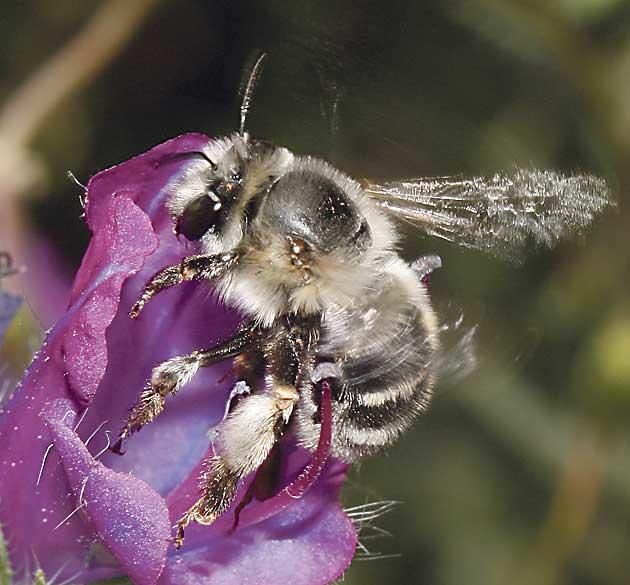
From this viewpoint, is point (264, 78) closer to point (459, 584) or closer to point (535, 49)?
point (535, 49)

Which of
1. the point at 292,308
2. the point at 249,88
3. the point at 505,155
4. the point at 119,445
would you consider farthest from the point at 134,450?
the point at 505,155

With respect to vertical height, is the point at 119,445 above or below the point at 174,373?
below

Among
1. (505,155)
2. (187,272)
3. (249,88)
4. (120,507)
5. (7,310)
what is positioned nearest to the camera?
(120,507)

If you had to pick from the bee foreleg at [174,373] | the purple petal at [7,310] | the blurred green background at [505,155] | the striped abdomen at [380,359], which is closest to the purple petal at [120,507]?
the bee foreleg at [174,373]

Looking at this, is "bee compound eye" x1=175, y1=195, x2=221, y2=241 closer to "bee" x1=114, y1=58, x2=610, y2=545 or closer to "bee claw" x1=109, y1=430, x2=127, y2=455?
"bee" x1=114, y1=58, x2=610, y2=545

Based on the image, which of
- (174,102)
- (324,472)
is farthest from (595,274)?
(324,472)

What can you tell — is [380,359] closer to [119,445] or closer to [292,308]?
[292,308]
